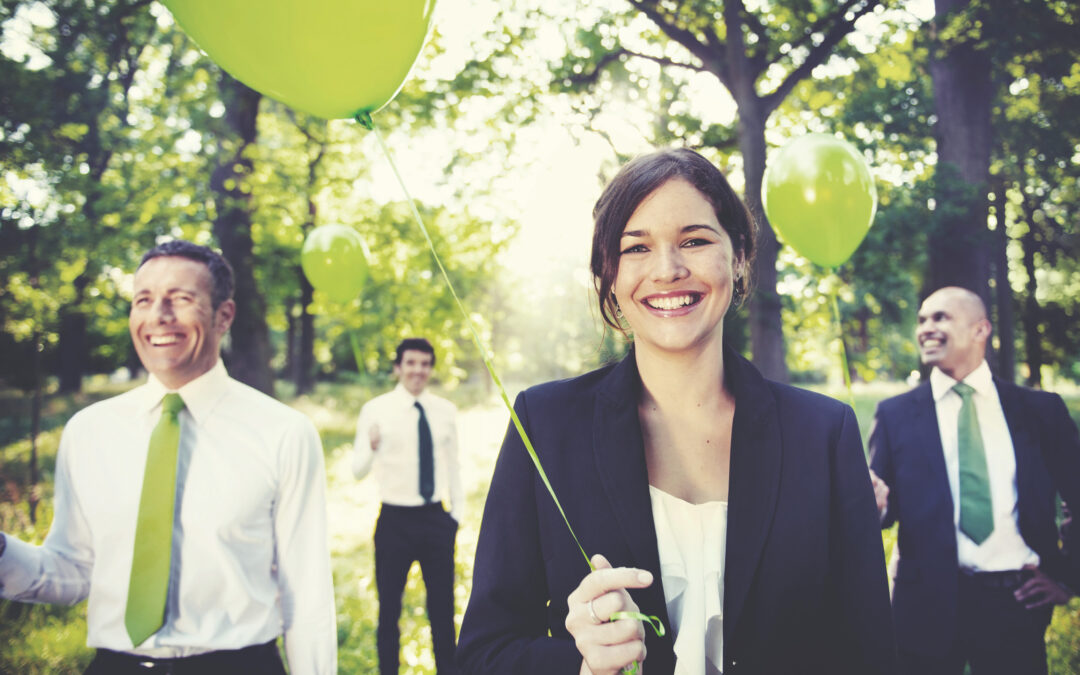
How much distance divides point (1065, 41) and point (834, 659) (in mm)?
7301

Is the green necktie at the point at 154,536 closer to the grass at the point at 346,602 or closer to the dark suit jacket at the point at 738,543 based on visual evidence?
the dark suit jacket at the point at 738,543

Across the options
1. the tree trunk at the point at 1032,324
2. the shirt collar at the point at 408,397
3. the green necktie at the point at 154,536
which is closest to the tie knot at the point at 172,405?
the green necktie at the point at 154,536

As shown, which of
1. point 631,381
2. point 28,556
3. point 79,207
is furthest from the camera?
point 79,207

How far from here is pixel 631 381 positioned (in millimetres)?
1606

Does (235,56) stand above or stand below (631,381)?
above

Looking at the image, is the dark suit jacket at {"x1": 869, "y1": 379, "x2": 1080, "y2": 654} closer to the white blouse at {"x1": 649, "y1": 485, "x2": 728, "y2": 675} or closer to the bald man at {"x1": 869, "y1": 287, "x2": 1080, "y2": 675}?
the bald man at {"x1": 869, "y1": 287, "x2": 1080, "y2": 675}

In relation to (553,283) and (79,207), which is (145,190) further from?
(553,283)

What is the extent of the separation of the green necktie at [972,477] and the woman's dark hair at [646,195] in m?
2.40

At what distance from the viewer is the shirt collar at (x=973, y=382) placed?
10.6 feet

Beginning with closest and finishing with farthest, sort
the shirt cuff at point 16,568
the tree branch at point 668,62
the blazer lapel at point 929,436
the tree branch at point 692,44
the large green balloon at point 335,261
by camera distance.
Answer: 1. the shirt cuff at point 16,568
2. the blazer lapel at point 929,436
3. the large green balloon at point 335,261
4. the tree branch at point 692,44
5. the tree branch at point 668,62

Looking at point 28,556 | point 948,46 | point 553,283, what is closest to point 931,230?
point 948,46

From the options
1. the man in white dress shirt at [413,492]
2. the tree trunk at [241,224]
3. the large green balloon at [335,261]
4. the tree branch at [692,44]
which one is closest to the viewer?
the man in white dress shirt at [413,492]

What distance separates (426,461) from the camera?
458 cm

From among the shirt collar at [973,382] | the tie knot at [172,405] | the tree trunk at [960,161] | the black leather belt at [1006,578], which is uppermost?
the tree trunk at [960,161]
